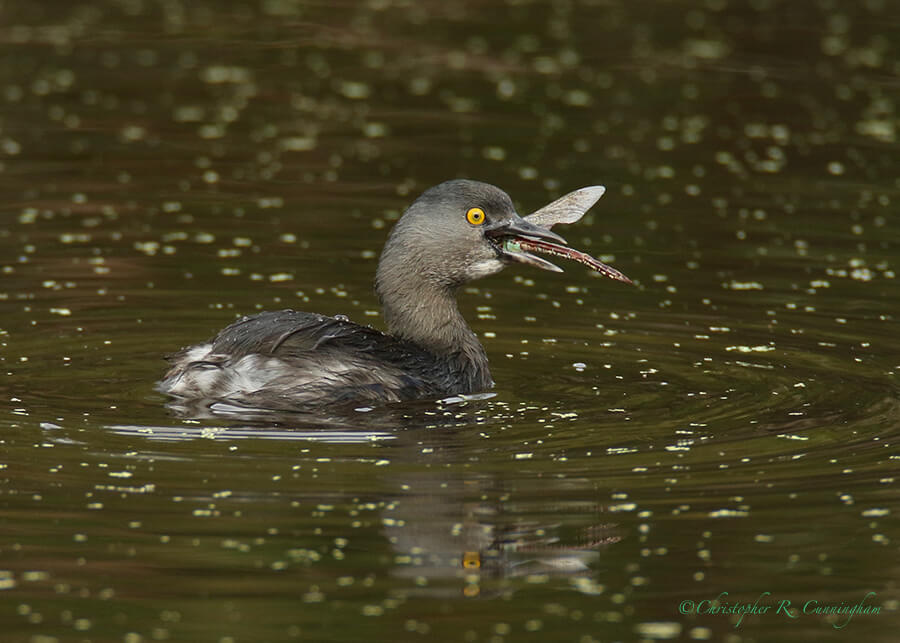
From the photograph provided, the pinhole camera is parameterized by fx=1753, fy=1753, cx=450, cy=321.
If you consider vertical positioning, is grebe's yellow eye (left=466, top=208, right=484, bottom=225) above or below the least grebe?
above

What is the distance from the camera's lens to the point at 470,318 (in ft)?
38.6

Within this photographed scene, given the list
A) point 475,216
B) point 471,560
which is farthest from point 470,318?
point 471,560

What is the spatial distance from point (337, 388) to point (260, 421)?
22.8 inches

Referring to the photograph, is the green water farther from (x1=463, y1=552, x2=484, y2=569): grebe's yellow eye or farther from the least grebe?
the least grebe

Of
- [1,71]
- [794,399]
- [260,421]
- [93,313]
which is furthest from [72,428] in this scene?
[1,71]

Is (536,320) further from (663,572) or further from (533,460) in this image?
(663,572)

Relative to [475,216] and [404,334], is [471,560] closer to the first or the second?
[404,334]

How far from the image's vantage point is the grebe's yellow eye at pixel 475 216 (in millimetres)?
10117

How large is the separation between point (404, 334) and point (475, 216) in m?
0.81

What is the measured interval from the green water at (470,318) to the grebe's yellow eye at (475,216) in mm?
945

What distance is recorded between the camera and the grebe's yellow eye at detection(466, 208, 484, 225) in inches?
398

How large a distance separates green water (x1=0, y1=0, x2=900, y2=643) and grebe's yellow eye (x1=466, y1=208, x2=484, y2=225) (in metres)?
0.95

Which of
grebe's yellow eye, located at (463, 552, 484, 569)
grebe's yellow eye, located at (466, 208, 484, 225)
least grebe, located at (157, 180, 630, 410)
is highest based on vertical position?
grebe's yellow eye, located at (466, 208, 484, 225)

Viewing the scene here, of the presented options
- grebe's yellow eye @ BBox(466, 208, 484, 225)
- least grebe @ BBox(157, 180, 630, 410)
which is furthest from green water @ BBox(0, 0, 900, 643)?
grebe's yellow eye @ BBox(466, 208, 484, 225)
